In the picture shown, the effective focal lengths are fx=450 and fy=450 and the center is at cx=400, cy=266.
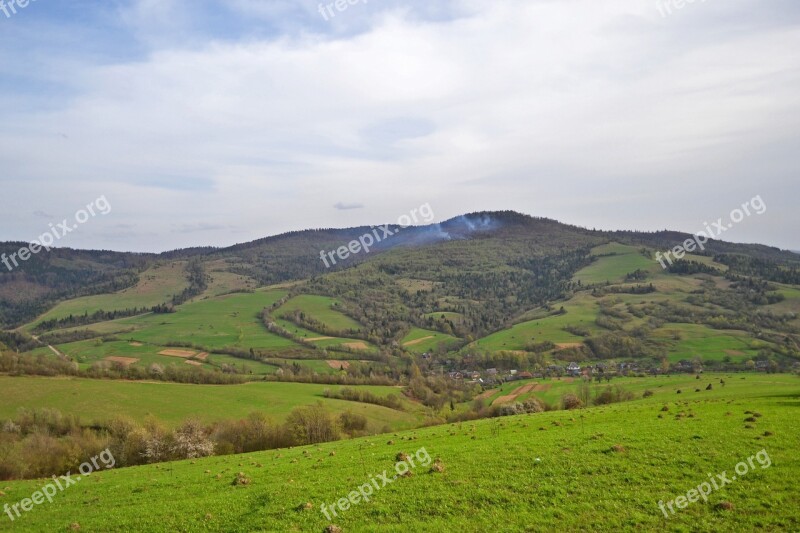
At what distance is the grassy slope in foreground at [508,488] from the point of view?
16828mm

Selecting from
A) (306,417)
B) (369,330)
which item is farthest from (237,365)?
(306,417)

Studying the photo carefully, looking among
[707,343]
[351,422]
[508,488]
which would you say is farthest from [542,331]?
[508,488]

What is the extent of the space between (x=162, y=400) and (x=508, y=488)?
85.6 metres

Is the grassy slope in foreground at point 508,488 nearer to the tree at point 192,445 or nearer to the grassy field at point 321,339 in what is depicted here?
the tree at point 192,445

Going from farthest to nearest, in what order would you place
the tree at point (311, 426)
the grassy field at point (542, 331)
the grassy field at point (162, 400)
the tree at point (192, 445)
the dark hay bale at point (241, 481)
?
the grassy field at point (542, 331), the grassy field at point (162, 400), the tree at point (311, 426), the tree at point (192, 445), the dark hay bale at point (241, 481)

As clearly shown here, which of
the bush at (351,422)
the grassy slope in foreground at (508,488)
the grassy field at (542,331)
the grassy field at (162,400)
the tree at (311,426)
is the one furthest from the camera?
the grassy field at (542,331)

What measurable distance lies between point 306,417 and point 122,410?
4591 cm

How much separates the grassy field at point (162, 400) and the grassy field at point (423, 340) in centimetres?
6792

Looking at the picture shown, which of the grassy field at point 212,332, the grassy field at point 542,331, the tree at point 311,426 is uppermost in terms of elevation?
the grassy field at point 212,332

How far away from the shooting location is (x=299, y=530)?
687 inches

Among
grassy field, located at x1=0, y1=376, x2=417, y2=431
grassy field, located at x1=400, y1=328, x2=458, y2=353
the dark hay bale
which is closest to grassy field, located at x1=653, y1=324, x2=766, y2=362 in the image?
grassy field, located at x1=400, y1=328, x2=458, y2=353

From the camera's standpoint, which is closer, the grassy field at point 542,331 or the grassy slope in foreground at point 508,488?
the grassy slope in foreground at point 508,488

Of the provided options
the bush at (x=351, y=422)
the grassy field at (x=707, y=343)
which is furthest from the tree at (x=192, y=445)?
the grassy field at (x=707, y=343)

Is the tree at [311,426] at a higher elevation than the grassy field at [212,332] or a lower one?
lower
